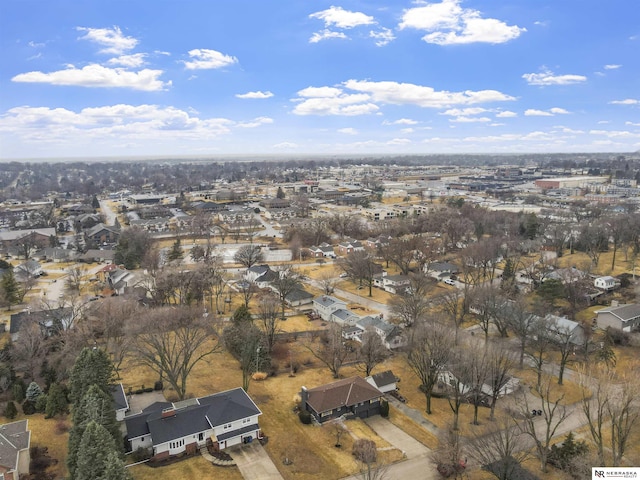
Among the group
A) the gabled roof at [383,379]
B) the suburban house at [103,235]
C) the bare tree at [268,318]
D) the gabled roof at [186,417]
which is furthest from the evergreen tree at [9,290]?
the gabled roof at [383,379]

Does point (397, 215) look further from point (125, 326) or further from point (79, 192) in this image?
point (79, 192)

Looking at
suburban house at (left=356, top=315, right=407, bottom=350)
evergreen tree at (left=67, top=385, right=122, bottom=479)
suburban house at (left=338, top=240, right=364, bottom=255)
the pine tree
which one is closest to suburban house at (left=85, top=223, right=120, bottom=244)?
suburban house at (left=338, top=240, right=364, bottom=255)

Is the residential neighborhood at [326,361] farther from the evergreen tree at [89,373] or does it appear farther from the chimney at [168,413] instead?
the chimney at [168,413]

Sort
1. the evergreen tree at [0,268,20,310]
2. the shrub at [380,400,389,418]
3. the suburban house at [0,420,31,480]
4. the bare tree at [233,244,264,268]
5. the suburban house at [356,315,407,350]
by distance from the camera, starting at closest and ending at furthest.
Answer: the suburban house at [0,420,31,480], the shrub at [380,400,389,418], the suburban house at [356,315,407,350], the evergreen tree at [0,268,20,310], the bare tree at [233,244,264,268]

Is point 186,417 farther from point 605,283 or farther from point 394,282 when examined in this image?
point 605,283

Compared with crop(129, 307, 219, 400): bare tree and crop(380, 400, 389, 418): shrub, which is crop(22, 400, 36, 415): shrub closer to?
crop(129, 307, 219, 400): bare tree

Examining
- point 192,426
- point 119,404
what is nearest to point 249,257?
point 119,404

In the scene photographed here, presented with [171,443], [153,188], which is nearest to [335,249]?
[171,443]
